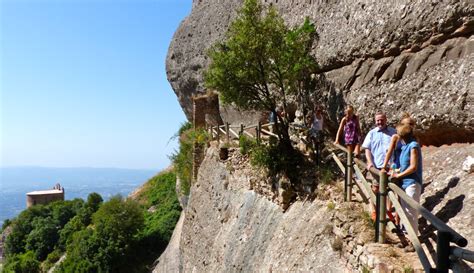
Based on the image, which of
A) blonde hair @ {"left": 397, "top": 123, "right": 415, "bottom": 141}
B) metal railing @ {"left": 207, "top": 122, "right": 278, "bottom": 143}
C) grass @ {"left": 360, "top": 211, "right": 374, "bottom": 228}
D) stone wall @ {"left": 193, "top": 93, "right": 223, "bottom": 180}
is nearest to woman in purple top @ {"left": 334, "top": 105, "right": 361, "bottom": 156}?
grass @ {"left": 360, "top": 211, "right": 374, "bottom": 228}

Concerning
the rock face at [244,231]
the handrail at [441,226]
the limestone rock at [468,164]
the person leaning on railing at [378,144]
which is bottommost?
the rock face at [244,231]

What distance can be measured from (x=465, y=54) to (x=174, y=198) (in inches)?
1185

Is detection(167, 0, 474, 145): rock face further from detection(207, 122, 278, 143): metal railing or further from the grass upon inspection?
the grass

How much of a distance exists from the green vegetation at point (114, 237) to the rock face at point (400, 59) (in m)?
24.0

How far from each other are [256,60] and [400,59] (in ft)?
12.2

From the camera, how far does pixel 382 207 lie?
507cm

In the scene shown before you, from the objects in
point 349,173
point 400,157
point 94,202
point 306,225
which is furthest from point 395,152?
point 94,202

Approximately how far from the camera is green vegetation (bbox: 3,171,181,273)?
3000cm

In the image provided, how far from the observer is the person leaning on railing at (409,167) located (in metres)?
5.17

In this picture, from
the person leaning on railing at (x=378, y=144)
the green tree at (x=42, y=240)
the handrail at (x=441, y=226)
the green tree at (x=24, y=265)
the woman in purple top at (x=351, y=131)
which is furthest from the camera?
the green tree at (x=42, y=240)

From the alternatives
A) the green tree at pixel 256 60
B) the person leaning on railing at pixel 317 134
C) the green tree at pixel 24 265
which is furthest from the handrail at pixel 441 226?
the green tree at pixel 24 265

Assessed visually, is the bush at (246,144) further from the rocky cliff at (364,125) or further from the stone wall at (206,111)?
the stone wall at (206,111)

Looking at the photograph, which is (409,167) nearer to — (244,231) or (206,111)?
(244,231)

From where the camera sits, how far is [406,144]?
17.7 ft
